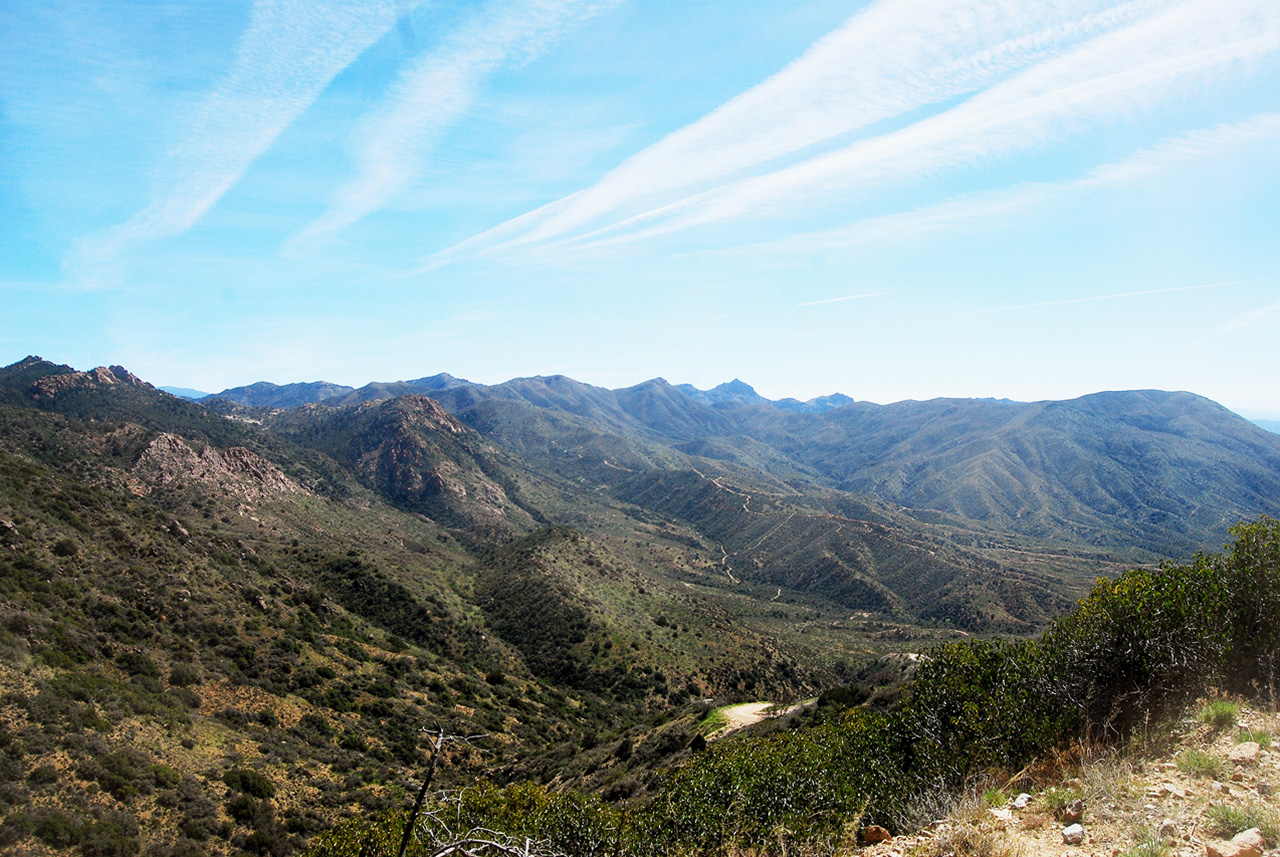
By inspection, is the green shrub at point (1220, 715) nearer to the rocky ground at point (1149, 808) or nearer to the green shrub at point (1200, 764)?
the rocky ground at point (1149, 808)

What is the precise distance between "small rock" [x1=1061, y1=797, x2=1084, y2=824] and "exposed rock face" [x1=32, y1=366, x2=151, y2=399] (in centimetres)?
16203

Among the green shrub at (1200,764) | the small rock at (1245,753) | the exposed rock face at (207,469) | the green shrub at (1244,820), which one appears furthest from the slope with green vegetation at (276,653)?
the green shrub at (1244,820)

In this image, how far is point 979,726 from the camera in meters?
12.8

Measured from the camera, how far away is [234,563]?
171 feet

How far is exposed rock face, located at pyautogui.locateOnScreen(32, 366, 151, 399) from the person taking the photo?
364ft

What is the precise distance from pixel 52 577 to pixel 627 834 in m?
41.9

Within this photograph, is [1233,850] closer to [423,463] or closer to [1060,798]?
[1060,798]

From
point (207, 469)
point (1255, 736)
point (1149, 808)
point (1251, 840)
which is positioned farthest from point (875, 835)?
point (207, 469)

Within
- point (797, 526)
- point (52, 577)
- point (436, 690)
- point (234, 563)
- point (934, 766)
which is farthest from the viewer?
point (797, 526)

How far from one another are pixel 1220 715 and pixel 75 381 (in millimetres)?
170405

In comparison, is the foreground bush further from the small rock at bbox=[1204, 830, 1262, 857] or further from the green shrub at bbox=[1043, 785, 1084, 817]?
the small rock at bbox=[1204, 830, 1262, 857]

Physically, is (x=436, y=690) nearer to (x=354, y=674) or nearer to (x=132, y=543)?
(x=354, y=674)

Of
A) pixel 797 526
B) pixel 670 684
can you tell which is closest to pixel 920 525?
pixel 797 526

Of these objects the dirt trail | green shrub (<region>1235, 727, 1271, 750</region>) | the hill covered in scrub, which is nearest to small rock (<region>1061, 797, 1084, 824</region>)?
green shrub (<region>1235, 727, 1271, 750</region>)
